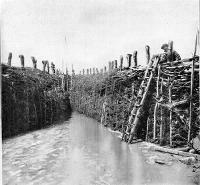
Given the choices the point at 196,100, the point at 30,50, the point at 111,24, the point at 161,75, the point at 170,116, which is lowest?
the point at 170,116

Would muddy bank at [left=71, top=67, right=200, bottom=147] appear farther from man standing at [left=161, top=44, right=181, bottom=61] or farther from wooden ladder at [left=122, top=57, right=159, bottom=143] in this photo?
man standing at [left=161, top=44, right=181, bottom=61]

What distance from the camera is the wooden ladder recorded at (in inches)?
387

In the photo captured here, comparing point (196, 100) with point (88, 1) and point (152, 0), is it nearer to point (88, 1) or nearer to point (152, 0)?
point (152, 0)

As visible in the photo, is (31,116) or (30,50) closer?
(30,50)

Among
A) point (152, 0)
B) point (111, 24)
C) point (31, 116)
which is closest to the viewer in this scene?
point (152, 0)

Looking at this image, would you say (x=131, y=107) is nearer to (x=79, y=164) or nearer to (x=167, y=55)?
(x=167, y=55)

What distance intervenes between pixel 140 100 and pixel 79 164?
13.1 ft

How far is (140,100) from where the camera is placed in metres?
10.4

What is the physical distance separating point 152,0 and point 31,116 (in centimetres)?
852

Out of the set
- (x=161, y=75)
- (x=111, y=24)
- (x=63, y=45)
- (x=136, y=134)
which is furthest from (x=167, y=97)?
(x=63, y=45)

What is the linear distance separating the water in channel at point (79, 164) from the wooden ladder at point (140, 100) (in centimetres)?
47

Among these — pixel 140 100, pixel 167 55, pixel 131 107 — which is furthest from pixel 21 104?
pixel 167 55

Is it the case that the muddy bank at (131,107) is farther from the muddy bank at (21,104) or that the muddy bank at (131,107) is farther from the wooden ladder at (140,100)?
the muddy bank at (21,104)

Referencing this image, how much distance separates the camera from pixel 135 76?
11.6 metres
